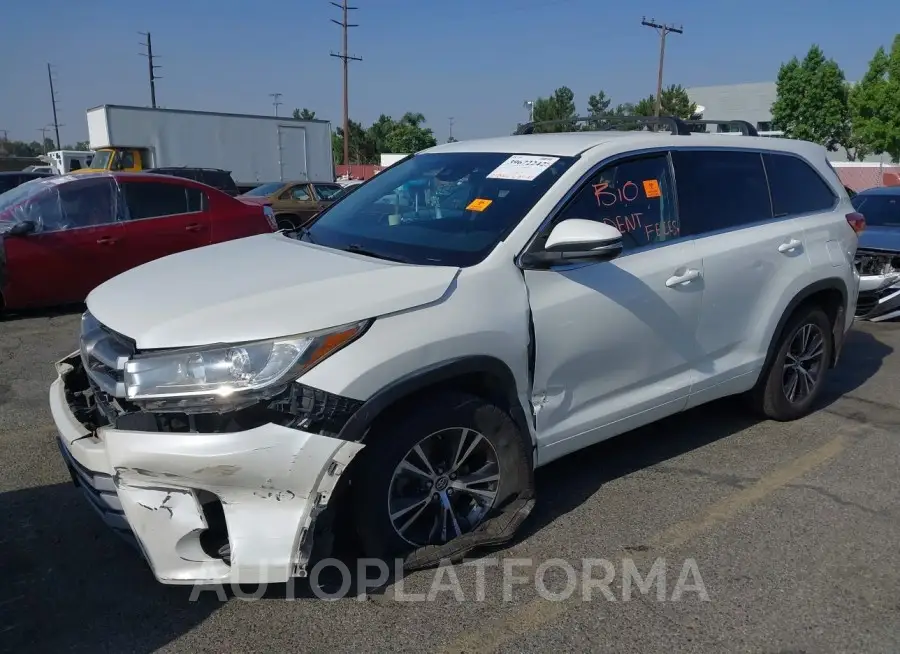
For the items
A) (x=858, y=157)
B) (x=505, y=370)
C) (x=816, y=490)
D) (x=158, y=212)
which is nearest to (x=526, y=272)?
(x=505, y=370)

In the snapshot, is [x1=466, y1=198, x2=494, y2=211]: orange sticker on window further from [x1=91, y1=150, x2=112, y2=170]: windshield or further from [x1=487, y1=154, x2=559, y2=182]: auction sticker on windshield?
[x1=91, y1=150, x2=112, y2=170]: windshield

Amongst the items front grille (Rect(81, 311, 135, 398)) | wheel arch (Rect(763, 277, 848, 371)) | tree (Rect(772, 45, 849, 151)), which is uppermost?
tree (Rect(772, 45, 849, 151))

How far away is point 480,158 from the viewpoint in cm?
390

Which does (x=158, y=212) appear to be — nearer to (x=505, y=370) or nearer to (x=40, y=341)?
(x=40, y=341)

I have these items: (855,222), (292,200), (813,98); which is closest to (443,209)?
(855,222)

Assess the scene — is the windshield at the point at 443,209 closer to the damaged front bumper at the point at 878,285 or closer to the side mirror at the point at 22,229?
the side mirror at the point at 22,229

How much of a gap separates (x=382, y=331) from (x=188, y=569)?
1061mm

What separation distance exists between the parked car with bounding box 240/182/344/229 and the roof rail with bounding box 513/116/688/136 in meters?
11.6

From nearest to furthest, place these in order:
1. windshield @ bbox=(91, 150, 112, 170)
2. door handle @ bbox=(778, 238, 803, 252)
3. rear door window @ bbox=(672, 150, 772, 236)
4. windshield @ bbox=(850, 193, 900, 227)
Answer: rear door window @ bbox=(672, 150, 772, 236) < door handle @ bbox=(778, 238, 803, 252) < windshield @ bbox=(850, 193, 900, 227) < windshield @ bbox=(91, 150, 112, 170)

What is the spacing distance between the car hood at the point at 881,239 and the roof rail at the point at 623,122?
3753 millimetres

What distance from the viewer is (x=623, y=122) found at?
4.88 meters

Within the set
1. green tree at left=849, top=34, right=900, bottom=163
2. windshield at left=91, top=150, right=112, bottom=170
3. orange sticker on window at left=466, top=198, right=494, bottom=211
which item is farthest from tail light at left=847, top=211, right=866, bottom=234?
green tree at left=849, top=34, right=900, bottom=163

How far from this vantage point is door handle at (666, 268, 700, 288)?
12.2ft

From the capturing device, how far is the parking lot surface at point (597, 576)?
2.70 m
